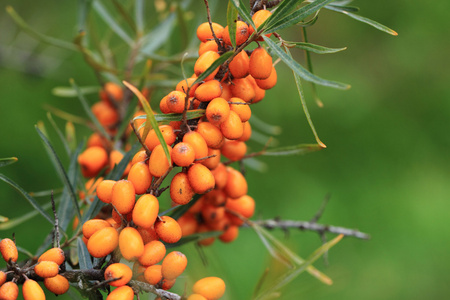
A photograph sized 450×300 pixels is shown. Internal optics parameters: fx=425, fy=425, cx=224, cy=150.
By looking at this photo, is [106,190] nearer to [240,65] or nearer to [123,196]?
[123,196]

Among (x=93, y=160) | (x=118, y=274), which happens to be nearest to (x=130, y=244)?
(x=118, y=274)

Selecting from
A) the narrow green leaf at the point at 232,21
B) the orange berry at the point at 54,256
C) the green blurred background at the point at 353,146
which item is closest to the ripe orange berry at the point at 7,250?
the orange berry at the point at 54,256

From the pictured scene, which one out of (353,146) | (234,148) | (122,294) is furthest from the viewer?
(353,146)

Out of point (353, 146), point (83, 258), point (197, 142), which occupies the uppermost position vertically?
point (197, 142)

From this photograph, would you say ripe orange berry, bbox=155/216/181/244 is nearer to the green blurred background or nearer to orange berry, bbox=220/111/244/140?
orange berry, bbox=220/111/244/140

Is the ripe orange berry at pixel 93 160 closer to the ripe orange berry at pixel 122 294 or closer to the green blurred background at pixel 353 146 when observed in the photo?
the ripe orange berry at pixel 122 294

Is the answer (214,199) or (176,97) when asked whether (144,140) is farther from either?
(214,199)

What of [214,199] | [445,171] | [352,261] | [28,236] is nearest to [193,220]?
[214,199]

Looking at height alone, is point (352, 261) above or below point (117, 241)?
below
